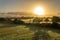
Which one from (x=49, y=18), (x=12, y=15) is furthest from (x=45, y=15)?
(x=12, y=15)

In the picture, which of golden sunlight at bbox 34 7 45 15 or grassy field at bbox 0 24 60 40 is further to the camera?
golden sunlight at bbox 34 7 45 15

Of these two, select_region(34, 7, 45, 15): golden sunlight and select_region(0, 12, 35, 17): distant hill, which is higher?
select_region(34, 7, 45, 15): golden sunlight

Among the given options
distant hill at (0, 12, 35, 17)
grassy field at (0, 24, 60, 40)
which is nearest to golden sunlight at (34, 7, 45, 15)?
distant hill at (0, 12, 35, 17)

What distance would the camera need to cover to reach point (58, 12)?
6.07 feet

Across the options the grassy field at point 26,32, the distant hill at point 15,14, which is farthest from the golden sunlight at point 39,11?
the grassy field at point 26,32

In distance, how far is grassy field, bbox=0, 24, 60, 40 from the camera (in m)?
1.66

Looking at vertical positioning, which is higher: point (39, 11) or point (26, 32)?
point (39, 11)

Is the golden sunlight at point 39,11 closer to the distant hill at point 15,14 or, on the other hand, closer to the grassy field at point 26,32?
the distant hill at point 15,14

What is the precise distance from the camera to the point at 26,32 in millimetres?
1719

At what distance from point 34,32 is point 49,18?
286mm

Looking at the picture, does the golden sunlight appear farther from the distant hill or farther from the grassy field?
the grassy field

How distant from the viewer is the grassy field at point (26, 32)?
5.44 ft

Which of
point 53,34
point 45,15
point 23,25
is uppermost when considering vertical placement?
point 45,15

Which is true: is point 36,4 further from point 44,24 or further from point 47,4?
point 44,24
